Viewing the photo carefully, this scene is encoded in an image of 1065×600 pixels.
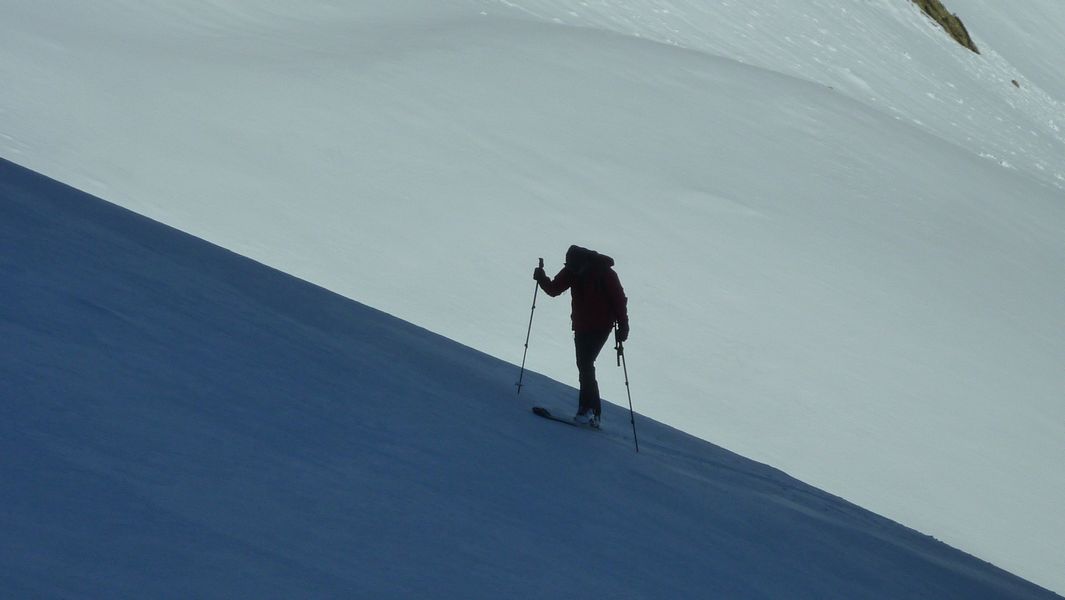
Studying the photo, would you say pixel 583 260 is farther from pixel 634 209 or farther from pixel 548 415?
pixel 634 209

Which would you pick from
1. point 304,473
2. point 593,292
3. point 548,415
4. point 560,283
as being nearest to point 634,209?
point 593,292

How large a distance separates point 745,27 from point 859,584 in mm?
23818

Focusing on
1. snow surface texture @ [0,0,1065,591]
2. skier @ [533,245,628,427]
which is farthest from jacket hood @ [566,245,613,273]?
snow surface texture @ [0,0,1065,591]

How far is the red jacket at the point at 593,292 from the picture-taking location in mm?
7039

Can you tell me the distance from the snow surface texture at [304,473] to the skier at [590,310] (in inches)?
13.3

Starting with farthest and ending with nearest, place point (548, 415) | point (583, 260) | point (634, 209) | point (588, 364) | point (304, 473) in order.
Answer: point (634, 209) < point (588, 364) < point (583, 260) < point (548, 415) < point (304, 473)

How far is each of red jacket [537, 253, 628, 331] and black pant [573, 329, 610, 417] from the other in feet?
0.16

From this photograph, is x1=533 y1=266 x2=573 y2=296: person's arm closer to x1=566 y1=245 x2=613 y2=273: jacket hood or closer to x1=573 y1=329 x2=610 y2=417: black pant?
x1=566 y1=245 x2=613 y2=273: jacket hood

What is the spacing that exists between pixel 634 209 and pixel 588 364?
6493mm

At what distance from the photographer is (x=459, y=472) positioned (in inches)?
181

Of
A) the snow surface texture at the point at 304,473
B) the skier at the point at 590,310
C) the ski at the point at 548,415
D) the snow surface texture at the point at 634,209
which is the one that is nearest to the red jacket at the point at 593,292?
the skier at the point at 590,310

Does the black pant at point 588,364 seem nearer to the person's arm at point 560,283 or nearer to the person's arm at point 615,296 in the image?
the person's arm at point 615,296

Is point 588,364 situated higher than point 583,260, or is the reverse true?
point 583,260

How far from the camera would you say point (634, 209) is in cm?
1341
